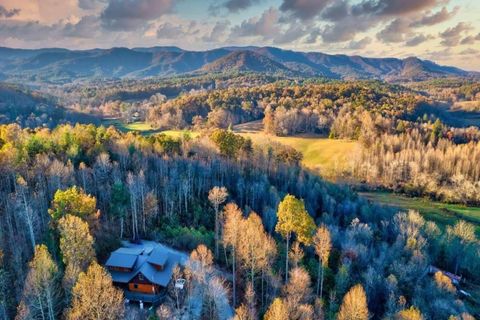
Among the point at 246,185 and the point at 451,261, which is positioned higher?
the point at 246,185

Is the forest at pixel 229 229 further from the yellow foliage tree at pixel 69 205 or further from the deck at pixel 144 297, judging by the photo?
the deck at pixel 144 297

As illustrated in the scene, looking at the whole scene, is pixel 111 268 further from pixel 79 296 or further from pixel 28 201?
pixel 28 201

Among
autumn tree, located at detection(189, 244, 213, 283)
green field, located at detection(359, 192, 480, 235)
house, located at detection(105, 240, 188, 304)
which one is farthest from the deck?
green field, located at detection(359, 192, 480, 235)

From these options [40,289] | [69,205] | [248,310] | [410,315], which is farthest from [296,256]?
[40,289]

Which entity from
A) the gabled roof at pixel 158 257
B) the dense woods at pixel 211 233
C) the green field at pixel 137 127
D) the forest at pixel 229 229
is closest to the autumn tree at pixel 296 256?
the dense woods at pixel 211 233

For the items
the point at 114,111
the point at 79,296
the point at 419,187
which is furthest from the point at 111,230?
the point at 114,111
